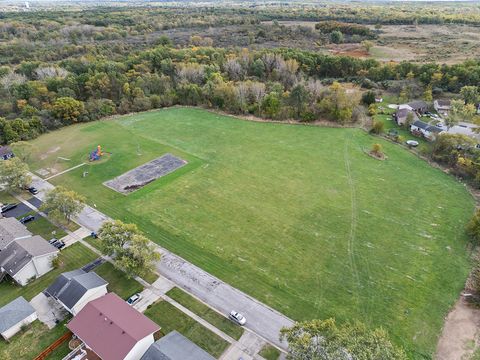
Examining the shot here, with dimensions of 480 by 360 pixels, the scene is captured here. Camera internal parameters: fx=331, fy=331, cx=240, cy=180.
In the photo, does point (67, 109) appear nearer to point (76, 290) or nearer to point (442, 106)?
point (76, 290)

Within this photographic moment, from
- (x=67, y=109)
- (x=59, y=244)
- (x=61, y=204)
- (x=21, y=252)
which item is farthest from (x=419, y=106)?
(x=21, y=252)

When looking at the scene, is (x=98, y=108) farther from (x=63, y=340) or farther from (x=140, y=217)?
(x=63, y=340)

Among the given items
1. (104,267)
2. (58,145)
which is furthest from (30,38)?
(104,267)

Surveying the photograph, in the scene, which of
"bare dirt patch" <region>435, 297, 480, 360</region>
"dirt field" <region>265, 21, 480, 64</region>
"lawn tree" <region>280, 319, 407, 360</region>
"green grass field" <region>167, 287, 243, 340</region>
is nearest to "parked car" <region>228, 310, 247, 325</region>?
"green grass field" <region>167, 287, 243, 340</region>

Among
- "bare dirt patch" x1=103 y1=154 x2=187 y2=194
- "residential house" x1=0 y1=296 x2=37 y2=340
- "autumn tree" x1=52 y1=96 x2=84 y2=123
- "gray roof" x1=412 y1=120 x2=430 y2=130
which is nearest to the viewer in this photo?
Answer: "residential house" x1=0 y1=296 x2=37 y2=340

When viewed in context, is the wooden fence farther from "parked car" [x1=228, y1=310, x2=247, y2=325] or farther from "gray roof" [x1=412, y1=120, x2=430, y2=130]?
"gray roof" [x1=412, y1=120, x2=430, y2=130]

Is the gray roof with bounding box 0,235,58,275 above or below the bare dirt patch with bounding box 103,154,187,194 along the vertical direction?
above

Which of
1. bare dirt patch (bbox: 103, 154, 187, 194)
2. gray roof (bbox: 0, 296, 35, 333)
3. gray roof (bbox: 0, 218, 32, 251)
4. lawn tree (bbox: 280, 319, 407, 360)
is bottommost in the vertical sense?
bare dirt patch (bbox: 103, 154, 187, 194)
